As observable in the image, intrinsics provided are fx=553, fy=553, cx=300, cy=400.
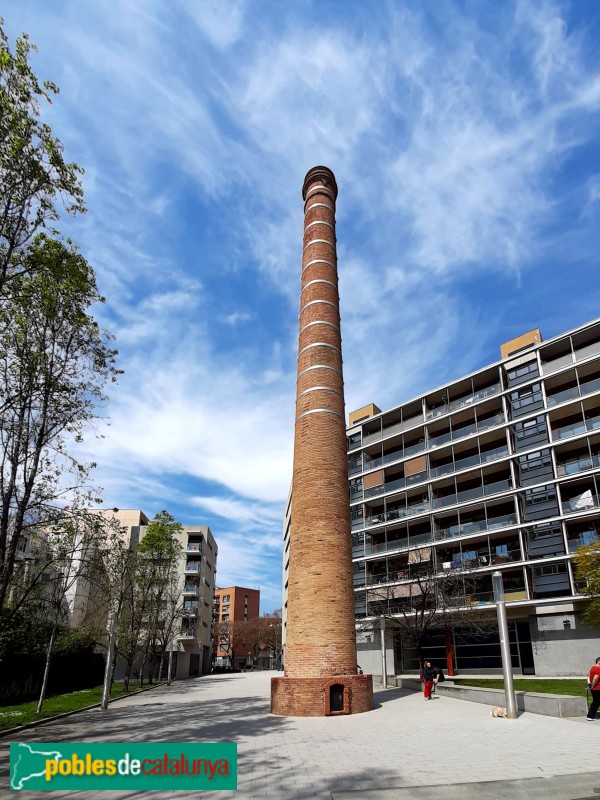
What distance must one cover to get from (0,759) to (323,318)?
54.5 ft

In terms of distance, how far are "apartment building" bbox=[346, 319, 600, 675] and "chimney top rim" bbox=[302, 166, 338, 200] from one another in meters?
16.6

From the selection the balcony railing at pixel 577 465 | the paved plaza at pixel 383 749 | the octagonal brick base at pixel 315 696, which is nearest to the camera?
the paved plaza at pixel 383 749

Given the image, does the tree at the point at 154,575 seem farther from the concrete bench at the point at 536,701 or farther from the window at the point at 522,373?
the window at the point at 522,373

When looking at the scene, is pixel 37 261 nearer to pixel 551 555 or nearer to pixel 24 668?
pixel 24 668

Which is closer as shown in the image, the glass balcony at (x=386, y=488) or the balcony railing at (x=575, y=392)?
the balcony railing at (x=575, y=392)

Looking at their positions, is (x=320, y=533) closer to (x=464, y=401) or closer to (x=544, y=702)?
(x=544, y=702)

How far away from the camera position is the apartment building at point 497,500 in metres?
29.5

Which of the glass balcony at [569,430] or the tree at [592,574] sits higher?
the glass balcony at [569,430]

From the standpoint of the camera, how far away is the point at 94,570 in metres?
15.7

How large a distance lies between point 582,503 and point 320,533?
17.9m

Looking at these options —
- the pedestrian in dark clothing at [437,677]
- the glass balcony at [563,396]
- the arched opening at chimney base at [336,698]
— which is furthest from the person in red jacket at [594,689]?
the glass balcony at [563,396]

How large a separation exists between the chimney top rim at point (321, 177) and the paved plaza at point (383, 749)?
21.6 m

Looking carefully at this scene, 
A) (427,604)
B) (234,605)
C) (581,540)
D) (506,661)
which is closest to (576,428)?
(581,540)

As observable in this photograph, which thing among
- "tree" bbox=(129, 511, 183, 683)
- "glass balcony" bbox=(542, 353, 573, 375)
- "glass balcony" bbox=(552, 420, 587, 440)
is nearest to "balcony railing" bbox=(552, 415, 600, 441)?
"glass balcony" bbox=(552, 420, 587, 440)
